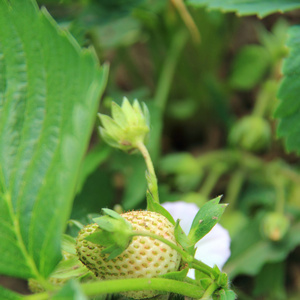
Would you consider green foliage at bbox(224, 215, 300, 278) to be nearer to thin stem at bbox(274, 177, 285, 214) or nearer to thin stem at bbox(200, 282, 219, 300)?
thin stem at bbox(274, 177, 285, 214)

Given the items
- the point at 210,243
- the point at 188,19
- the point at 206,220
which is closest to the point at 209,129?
the point at 188,19

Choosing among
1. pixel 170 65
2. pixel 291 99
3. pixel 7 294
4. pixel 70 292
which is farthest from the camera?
pixel 170 65

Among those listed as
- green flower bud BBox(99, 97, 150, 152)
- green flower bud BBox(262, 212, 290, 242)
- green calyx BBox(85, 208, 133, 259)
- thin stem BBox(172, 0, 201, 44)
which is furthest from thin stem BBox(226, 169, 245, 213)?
green calyx BBox(85, 208, 133, 259)

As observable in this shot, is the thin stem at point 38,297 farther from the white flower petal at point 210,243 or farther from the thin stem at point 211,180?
the thin stem at point 211,180

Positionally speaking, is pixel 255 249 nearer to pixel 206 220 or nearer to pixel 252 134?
pixel 252 134

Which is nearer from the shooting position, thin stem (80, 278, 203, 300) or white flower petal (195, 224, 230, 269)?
thin stem (80, 278, 203, 300)

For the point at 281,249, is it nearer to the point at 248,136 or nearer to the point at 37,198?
the point at 248,136

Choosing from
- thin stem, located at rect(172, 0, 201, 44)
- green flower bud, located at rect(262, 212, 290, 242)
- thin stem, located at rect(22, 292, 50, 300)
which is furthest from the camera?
thin stem, located at rect(172, 0, 201, 44)
